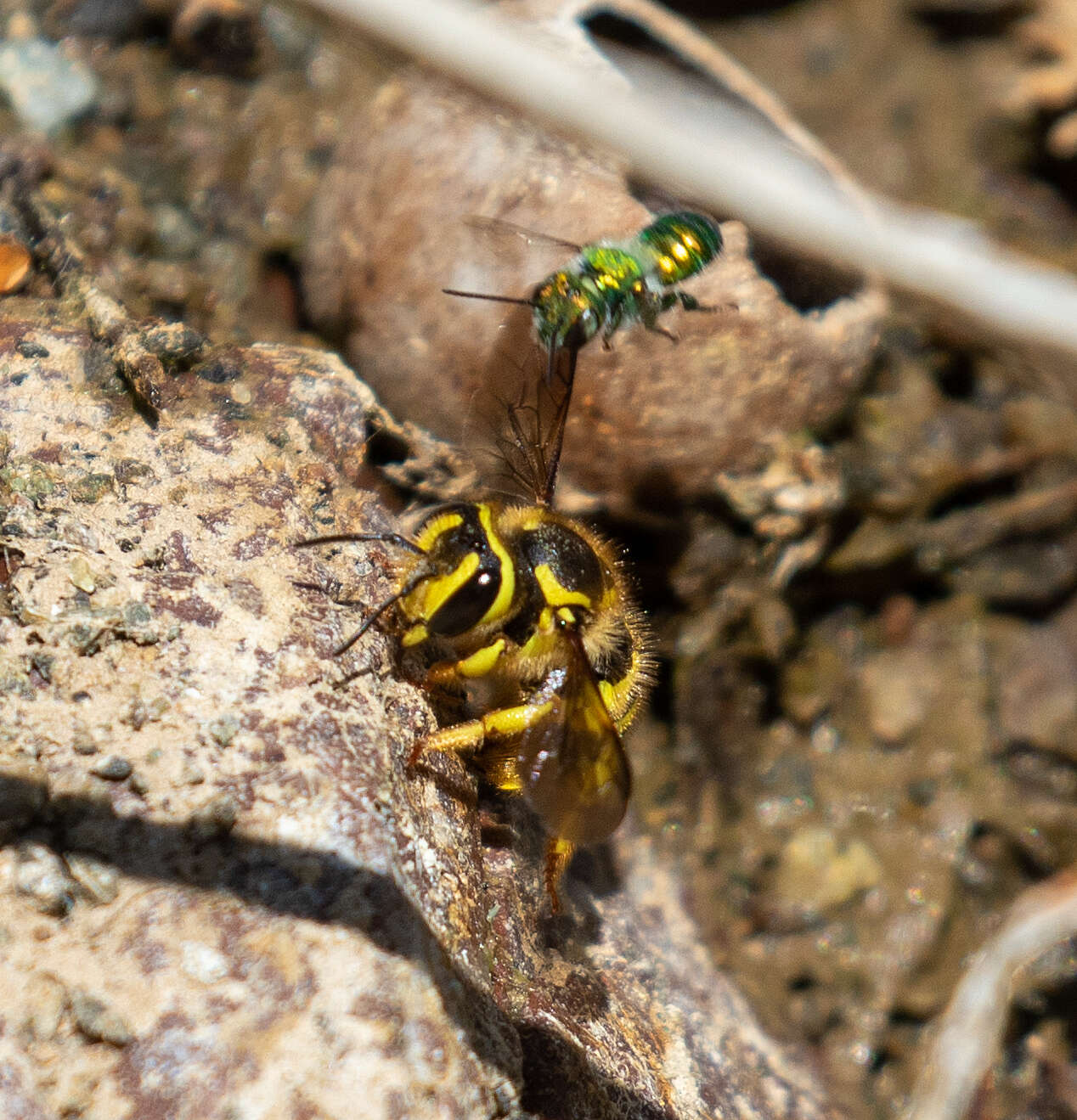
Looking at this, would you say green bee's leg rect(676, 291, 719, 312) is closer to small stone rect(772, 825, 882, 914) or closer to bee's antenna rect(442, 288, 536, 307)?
bee's antenna rect(442, 288, 536, 307)

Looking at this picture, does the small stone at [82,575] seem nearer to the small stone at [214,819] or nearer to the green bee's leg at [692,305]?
the small stone at [214,819]

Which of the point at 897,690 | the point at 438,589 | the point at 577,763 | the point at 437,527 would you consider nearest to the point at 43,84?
the point at 437,527

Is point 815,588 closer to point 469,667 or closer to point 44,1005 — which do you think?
point 469,667

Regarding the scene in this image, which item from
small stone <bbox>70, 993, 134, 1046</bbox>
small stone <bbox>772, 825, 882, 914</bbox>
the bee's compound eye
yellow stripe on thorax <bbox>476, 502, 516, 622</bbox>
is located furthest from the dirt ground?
small stone <bbox>70, 993, 134, 1046</bbox>

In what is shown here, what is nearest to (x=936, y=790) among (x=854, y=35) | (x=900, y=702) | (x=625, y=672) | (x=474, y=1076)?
(x=900, y=702)

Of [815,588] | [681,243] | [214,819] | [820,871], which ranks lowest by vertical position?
[820,871]

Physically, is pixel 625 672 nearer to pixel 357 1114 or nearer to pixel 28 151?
pixel 357 1114

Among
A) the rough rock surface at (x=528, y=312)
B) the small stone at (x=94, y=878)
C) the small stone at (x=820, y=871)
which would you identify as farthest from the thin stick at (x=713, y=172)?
the small stone at (x=820, y=871)

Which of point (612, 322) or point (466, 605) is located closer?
point (466, 605)
